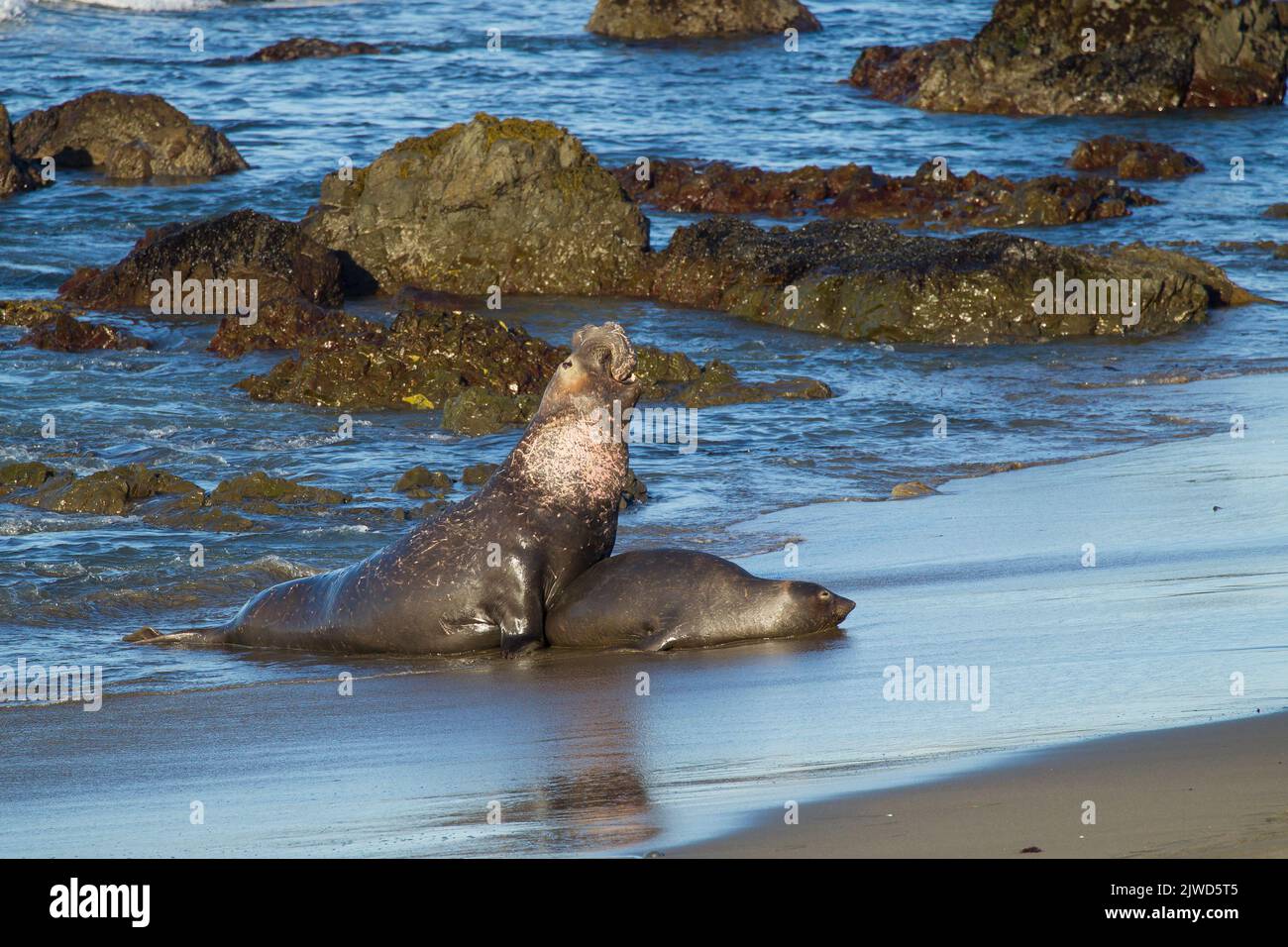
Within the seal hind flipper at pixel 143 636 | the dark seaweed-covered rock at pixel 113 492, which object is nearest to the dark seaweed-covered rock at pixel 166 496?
the dark seaweed-covered rock at pixel 113 492

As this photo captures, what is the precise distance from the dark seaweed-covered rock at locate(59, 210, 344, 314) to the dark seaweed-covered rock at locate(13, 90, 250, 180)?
244 inches

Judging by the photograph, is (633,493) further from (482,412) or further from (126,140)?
(126,140)

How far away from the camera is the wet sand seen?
366 centimetres

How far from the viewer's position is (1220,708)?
4777 mm

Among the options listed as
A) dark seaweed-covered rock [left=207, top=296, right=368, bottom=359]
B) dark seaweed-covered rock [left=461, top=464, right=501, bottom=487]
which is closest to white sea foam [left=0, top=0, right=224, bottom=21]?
dark seaweed-covered rock [left=207, top=296, right=368, bottom=359]

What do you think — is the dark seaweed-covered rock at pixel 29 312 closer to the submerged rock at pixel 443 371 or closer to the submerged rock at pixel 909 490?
the submerged rock at pixel 443 371

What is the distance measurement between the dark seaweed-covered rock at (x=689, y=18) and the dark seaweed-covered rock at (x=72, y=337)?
74.9ft

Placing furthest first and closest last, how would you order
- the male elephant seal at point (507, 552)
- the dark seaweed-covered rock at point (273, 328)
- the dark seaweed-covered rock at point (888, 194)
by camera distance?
the dark seaweed-covered rock at point (888, 194) < the dark seaweed-covered rock at point (273, 328) < the male elephant seal at point (507, 552)

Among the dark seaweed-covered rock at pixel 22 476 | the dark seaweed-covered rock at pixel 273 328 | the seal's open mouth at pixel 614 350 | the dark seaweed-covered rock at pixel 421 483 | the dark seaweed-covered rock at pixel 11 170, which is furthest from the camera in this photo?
the dark seaweed-covered rock at pixel 11 170

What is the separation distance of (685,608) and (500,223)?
10.7 metres

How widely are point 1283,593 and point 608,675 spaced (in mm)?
2591

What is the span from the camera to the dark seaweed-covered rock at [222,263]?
15758 millimetres

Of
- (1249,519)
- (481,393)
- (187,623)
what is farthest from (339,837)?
(481,393)

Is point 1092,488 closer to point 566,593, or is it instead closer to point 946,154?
point 566,593
